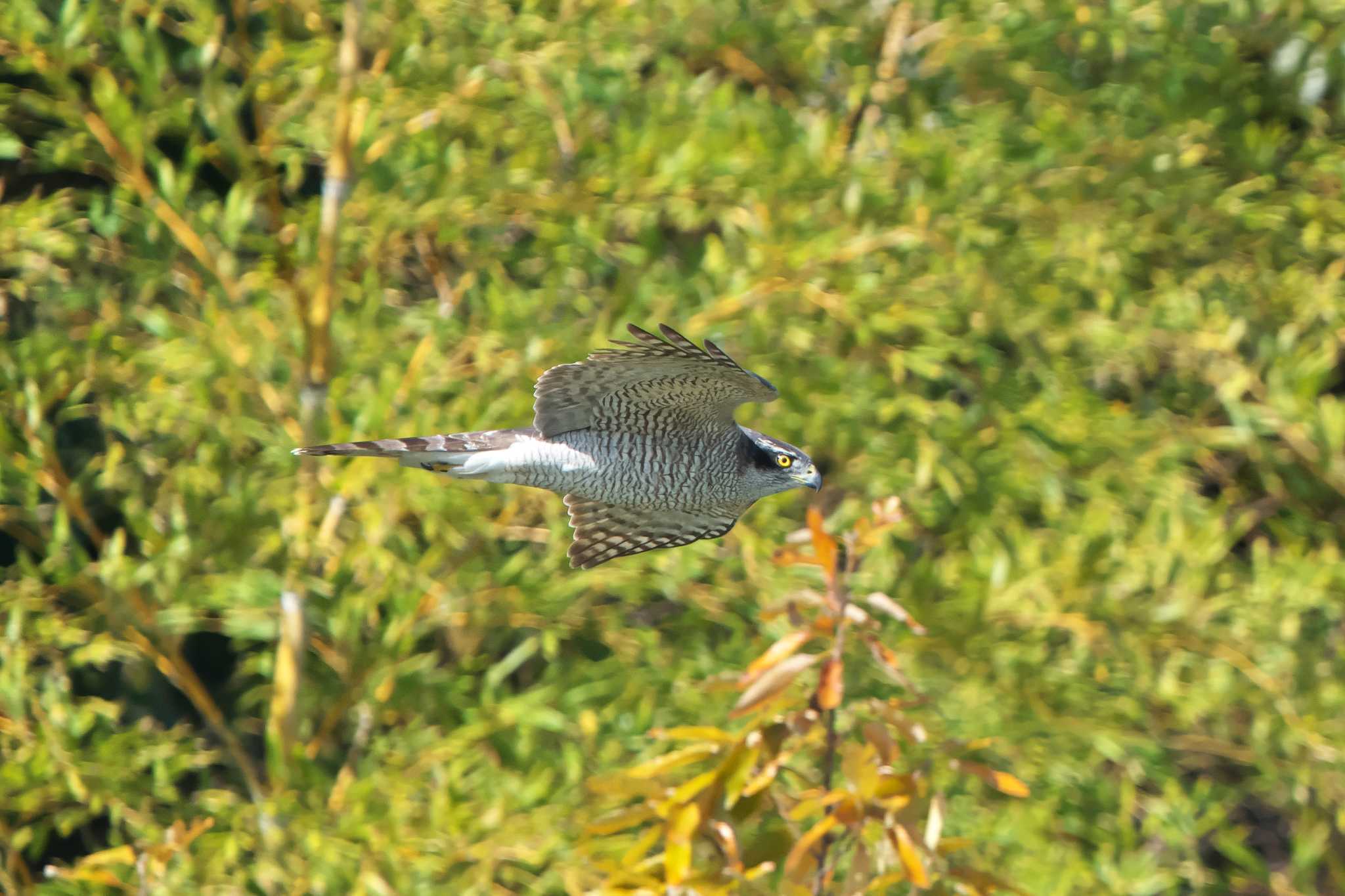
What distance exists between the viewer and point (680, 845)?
3492 mm

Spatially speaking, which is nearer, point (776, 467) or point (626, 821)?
point (626, 821)

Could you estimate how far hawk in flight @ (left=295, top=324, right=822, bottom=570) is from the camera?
11.1 ft

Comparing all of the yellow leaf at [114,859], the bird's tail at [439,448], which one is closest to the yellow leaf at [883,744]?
the bird's tail at [439,448]

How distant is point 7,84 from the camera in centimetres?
590

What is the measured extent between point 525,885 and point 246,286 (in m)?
2.09

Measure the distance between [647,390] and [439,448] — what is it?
15.9 inches

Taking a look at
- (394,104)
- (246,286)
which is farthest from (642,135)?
(246,286)

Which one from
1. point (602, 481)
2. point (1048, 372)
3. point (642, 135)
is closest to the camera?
point (602, 481)

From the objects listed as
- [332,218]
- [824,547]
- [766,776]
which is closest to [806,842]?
[766,776]

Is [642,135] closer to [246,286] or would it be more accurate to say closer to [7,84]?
[246,286]

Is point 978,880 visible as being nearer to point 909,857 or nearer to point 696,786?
point 909,857

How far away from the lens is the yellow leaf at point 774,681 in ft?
11.2

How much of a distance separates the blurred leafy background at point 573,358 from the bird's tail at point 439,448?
5.95 feet

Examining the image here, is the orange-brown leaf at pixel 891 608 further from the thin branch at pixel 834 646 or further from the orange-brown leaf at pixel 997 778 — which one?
the orange-brown leaf at pixel 997 778
